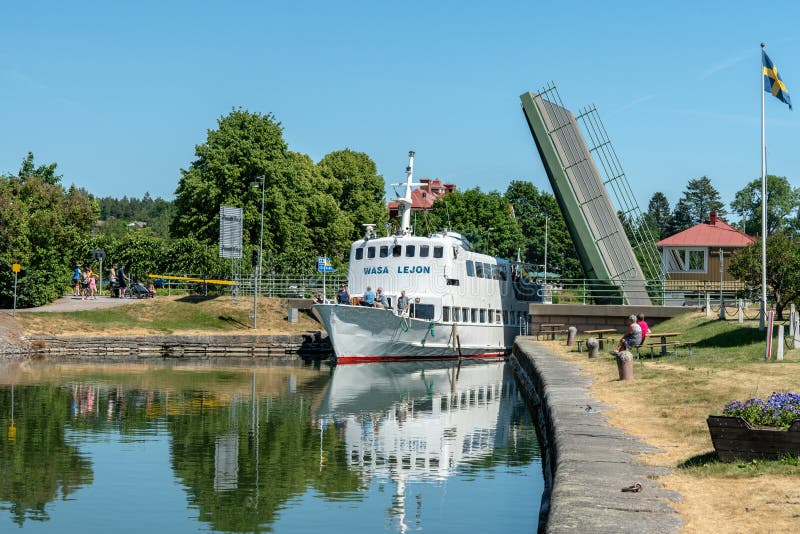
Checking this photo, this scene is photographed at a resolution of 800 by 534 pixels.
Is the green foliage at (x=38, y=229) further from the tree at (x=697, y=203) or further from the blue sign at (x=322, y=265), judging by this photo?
the tree at (x=697, y=203)

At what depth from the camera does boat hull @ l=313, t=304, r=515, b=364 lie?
41.5 metres

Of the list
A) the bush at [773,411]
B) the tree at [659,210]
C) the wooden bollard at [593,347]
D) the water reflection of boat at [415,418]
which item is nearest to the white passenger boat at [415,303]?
the water reflection of boat at [415,418]

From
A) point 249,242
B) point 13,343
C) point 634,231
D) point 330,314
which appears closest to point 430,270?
point 330,314

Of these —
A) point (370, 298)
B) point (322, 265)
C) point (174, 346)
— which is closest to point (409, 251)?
point (370, 298)

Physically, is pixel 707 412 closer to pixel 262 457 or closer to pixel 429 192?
pixel 262 457

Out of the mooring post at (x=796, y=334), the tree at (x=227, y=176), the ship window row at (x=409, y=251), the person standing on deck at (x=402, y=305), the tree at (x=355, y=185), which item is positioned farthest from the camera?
the tree at (x=355, y=185)

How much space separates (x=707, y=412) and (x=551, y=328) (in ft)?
105

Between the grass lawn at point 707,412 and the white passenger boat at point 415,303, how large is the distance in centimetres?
933

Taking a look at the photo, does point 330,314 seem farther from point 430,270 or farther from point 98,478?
point 98,478

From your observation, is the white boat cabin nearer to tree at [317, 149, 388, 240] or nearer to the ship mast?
the ship mast

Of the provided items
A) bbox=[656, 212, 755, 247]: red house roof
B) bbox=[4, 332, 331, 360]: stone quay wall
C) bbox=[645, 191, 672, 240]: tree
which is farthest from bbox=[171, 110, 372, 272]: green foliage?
bbox=[645, 191, 672, 240]: tree

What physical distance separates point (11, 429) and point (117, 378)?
41.7 ft

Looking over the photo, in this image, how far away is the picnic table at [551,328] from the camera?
45938mm

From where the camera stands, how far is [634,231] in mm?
43844
